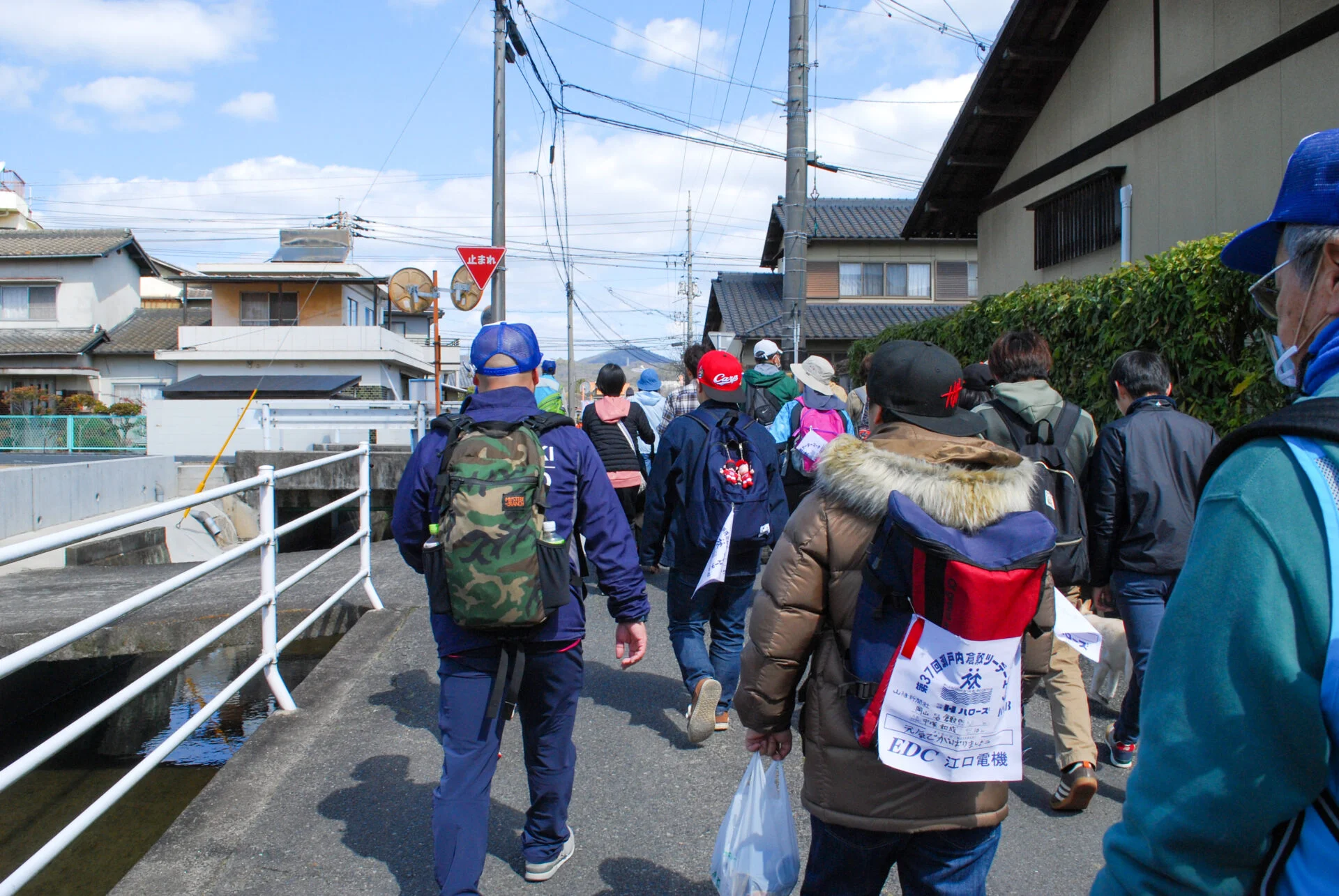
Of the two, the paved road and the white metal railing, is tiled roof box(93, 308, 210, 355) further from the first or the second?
the paved road

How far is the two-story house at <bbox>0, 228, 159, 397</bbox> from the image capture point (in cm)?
3153

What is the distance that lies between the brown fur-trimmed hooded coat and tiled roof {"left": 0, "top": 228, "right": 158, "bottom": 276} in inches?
1465

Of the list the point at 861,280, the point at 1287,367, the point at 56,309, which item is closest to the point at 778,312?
the point at 861,280

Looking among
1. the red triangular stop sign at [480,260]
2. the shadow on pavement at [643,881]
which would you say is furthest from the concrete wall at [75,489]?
the shadow on pavement at [643,881]

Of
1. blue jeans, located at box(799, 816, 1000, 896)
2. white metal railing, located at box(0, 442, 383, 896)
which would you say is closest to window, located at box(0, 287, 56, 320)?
white metal railing, located at box(0, 442, 383, 896)

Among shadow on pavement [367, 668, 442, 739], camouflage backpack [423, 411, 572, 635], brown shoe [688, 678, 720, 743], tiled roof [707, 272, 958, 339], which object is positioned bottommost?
shadow on pavement [367, 668, 442, 739]

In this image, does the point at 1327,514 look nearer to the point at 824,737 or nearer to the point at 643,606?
the point at 824,737

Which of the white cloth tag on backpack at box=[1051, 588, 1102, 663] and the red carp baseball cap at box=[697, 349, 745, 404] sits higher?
the red carp baseball cap at box=[697, 349, 745, 404]

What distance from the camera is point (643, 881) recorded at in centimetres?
290

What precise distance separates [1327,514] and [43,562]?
11.8 meters

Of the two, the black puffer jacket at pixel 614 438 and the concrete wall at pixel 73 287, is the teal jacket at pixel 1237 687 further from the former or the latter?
the concrete wall at pixel 73 287

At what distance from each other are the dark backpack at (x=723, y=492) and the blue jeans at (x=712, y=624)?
193mm

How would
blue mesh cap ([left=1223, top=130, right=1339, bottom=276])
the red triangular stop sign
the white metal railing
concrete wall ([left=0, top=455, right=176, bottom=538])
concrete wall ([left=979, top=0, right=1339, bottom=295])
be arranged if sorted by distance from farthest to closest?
the red triangular stop sign, concrete wall ([left=0, top=455, right=176, bottom=538]), concrete wall ([left=979, top=0, right=1339, bottom=295]), the white metal railing, blue mesh cap ([left=1223, top=130, right=1339, bottom=276])

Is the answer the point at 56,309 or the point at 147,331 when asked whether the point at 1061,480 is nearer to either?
the point at 147,331
